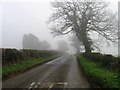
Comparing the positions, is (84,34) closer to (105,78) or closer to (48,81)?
(48,81)

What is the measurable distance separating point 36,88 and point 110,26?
117 ft

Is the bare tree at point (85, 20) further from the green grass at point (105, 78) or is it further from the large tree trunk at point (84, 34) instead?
the green grass at point (105, 78)

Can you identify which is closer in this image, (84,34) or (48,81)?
(48,81)

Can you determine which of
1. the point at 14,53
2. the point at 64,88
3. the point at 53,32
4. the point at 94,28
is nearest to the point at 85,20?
the point at 94,28

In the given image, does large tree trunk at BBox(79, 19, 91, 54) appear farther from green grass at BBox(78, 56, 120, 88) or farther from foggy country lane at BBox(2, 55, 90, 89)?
green grass at BBox(78, 56, 120, 88)

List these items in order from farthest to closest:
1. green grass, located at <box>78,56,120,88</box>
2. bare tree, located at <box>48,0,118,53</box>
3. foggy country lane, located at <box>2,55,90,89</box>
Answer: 1. bare tree, located at <box>48,0,118,53</box>
2. foggy country lane, located at <box>2,55,90,89</box>
3. green grass, located at <box>78,56,120,88</box>

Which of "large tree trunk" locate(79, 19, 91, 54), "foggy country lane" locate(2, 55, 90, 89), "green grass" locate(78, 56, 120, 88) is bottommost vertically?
"foggy country lane" locate(2, 55, 90, 89)

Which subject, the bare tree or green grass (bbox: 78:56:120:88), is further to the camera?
the bare tree

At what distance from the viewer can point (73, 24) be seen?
49469mm

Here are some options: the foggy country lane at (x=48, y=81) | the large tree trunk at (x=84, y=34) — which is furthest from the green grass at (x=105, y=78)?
the large tree trunk at (x=84, y=34)

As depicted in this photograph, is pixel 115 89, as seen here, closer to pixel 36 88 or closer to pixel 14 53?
pixel 36 88

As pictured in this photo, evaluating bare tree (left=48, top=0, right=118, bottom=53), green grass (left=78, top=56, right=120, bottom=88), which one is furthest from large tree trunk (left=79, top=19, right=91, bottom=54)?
green grass (left=78, top=56, right=120, bottom=88)

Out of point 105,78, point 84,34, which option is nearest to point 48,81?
point 105,78

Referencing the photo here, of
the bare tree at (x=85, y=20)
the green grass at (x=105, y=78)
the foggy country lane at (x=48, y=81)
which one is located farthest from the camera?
the bare tree at (x=85, y=20)
